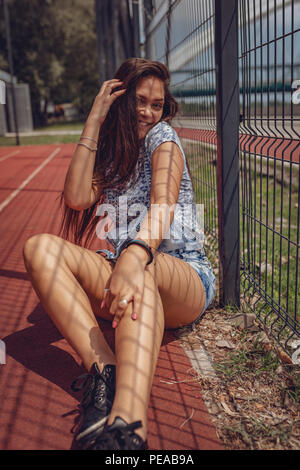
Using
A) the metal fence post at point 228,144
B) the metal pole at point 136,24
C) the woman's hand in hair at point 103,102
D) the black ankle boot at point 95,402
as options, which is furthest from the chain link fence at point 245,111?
the metal pole at point 136,24

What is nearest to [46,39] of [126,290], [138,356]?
[126,290]

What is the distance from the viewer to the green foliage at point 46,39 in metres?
34.4

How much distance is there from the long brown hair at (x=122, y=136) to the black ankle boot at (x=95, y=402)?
1120mm

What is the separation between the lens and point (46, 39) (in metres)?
35.7

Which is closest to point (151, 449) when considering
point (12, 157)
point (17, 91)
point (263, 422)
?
point (263, 422)

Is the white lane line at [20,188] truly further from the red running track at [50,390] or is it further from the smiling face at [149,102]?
the smiling face at [149,102]

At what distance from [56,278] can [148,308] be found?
0.49 m

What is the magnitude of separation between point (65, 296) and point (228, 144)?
1367 millimetres

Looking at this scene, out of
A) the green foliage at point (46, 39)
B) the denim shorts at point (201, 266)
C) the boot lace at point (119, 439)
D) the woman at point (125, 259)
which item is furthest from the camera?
the green foliage at point (46, 39)

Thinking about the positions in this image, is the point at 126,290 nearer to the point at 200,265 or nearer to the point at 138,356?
the point at 138,356

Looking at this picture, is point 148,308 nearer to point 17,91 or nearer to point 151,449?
point 151,449

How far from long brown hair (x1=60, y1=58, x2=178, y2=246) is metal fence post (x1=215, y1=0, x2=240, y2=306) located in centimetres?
31

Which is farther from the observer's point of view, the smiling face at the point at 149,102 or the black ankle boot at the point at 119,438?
the smiling face at the point at 149,102

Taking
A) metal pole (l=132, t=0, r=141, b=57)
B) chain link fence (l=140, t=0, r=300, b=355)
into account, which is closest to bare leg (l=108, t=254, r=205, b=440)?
chain link fence (l=140, t=0, r=300, b=355)
